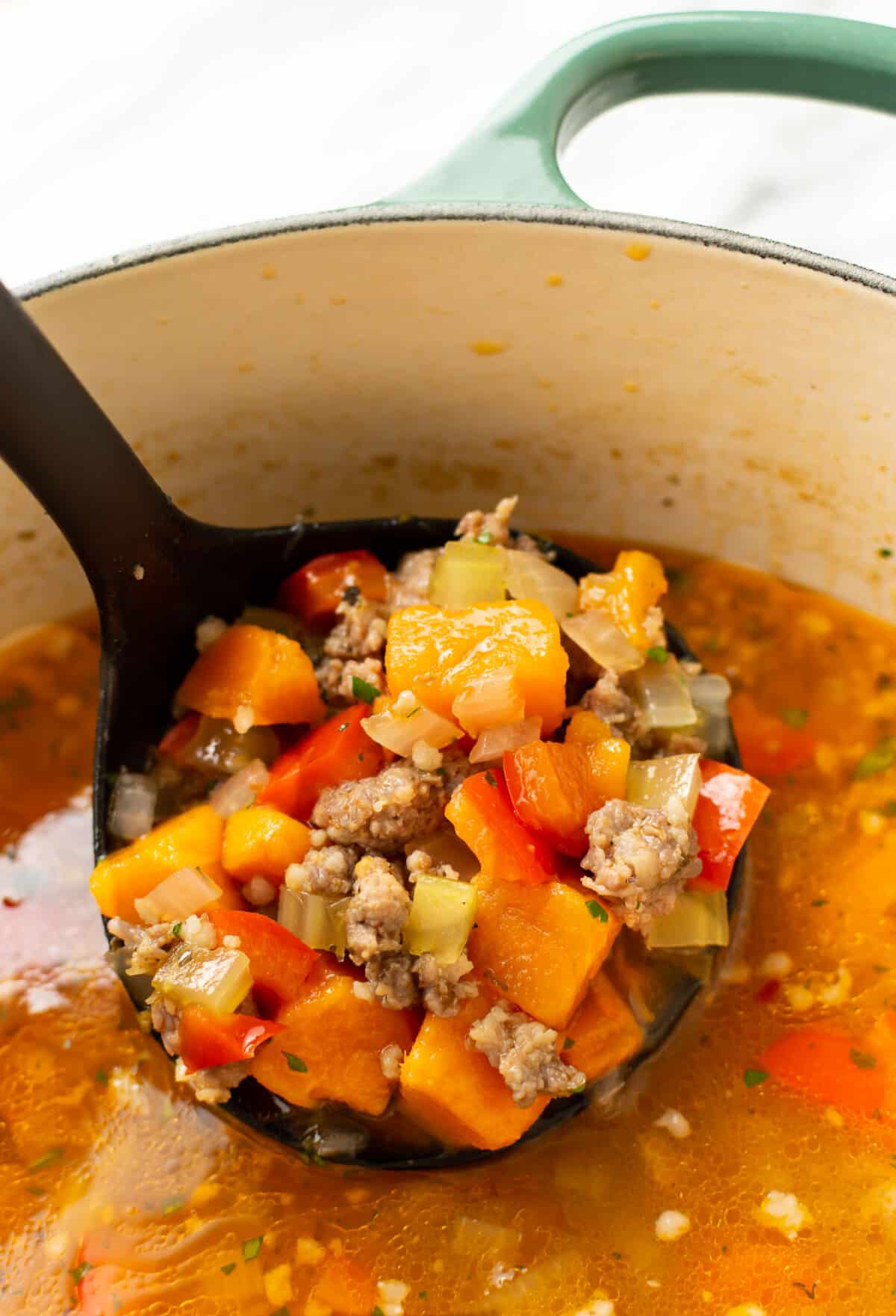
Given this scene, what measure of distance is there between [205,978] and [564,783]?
644 millimetres

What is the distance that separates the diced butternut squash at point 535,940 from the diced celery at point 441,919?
0.12 feet

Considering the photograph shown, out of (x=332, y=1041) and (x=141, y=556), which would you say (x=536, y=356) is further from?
(x=332, y=1041)

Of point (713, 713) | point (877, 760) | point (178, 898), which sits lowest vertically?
point (877, 760)

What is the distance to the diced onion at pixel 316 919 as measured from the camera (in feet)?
6.56

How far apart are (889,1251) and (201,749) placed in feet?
5.00

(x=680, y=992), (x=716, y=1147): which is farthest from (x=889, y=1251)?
(x=680, y=992)

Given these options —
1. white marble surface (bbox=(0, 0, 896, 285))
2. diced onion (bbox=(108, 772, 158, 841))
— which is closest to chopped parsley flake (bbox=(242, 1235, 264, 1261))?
diced onion (bbox=(108, 772, 158, 841))

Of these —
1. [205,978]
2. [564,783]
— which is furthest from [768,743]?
[205,978]

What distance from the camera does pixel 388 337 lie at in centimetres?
252

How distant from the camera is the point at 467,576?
227 cm

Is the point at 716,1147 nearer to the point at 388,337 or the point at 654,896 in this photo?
the point at 654,896

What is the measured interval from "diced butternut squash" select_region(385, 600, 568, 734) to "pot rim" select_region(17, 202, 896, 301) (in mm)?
699

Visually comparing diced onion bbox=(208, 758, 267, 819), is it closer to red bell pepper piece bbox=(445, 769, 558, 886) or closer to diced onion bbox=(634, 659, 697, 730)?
red bell pepper piece bbox=(445, 769, 558, 886)

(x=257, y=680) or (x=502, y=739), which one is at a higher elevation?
(x=257, y=680)
